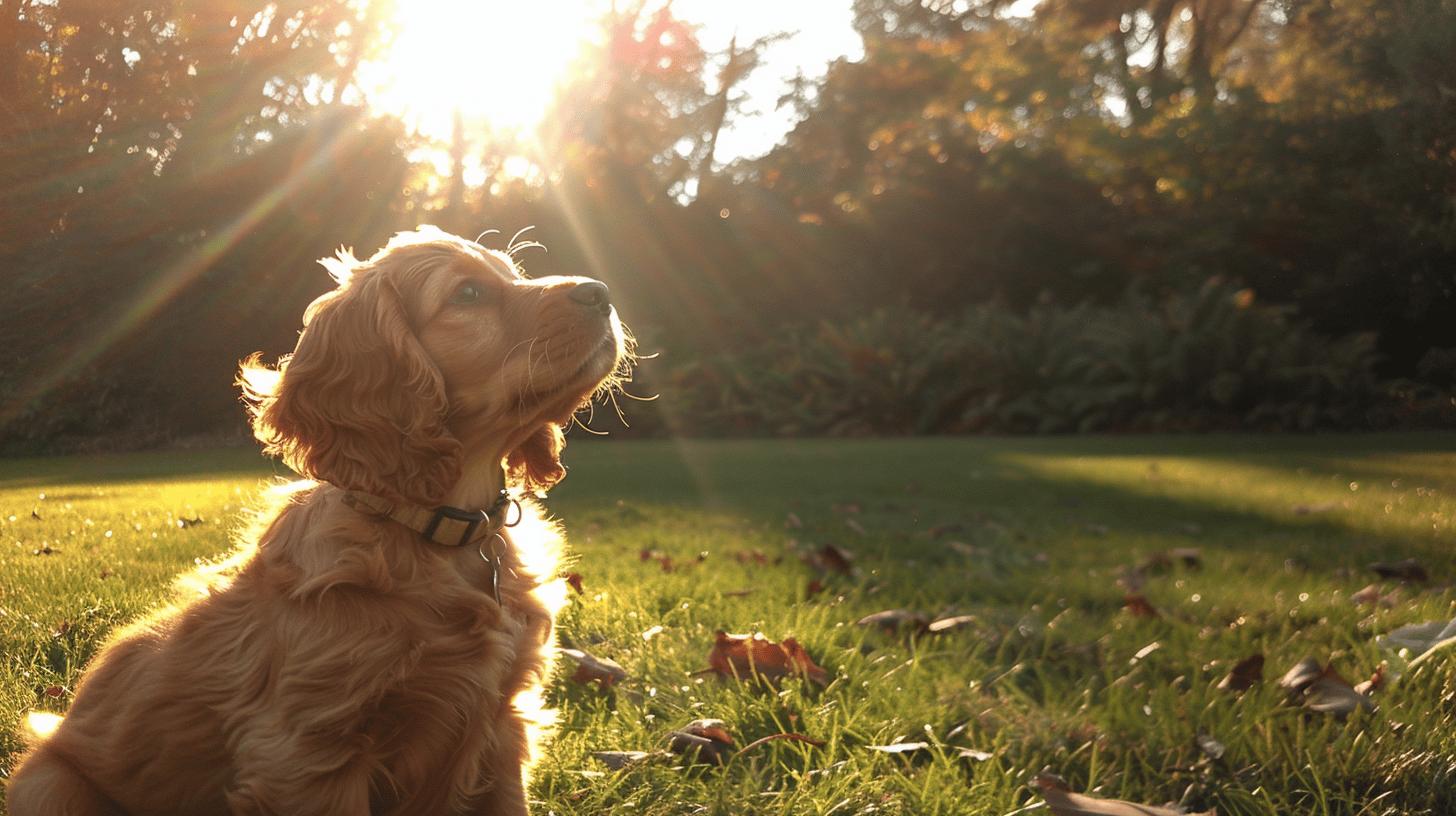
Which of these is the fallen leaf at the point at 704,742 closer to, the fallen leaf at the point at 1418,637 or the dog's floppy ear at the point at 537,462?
the dog's floppy ear at the point at 537,462

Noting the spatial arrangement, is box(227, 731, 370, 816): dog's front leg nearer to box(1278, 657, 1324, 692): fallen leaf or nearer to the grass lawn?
the grass lawn

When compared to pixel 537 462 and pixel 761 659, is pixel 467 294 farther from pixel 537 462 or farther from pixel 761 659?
pixel 761 659

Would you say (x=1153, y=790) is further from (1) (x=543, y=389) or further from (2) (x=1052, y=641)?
(1) (x=543, y=389)

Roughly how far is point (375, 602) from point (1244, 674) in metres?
2.61

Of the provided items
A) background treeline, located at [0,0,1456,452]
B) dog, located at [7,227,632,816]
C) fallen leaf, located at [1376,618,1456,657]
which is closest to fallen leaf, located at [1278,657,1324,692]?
fallen leaf, located at [1376,618,1456,657]

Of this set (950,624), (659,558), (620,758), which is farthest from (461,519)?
(659,558)

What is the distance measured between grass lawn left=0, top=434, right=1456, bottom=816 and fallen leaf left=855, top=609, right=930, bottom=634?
12 cm

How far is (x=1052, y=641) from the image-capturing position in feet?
12.3

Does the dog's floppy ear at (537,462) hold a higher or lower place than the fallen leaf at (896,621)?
higher

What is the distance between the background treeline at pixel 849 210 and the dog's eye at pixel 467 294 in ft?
3.62

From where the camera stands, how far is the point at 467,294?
2.71 metres

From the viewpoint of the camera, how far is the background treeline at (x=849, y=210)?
3.02 meters

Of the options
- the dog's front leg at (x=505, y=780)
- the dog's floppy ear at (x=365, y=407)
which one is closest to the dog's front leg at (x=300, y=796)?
the dog's front leg at (x=505, y=780)

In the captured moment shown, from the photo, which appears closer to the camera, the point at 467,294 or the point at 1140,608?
the point at 467,294
